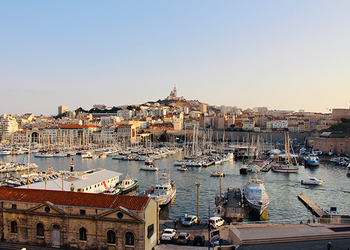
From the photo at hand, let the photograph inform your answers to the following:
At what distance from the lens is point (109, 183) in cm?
1695

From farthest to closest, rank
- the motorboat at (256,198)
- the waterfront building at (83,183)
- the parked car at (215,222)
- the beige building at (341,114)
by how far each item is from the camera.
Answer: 1. the beige building at (341,114)
2. the waterfront building at (83,183)
3. the motorboat at (256,198)
4. the parked car at (215,222)

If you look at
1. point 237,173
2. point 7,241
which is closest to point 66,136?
point 237,173

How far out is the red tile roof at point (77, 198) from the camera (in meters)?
7.36

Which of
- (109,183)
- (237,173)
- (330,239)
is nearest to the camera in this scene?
(330,239)

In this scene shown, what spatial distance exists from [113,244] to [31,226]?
7.37 ft

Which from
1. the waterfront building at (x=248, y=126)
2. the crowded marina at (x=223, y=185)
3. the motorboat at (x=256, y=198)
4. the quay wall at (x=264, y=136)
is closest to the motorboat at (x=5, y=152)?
the crowded marina at (x=223, y=185)

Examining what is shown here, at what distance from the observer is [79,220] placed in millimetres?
7457

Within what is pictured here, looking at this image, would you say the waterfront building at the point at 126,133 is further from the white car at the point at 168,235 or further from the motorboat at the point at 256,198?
the white car at the point at 168,235

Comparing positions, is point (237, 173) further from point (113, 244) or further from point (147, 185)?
point (113, 244)

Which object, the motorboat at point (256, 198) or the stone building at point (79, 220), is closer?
the stone building at point (79, 220)

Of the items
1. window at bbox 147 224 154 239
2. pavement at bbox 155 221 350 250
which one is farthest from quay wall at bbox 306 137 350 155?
window at bbox 147 224 154 239

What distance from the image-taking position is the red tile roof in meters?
7.36

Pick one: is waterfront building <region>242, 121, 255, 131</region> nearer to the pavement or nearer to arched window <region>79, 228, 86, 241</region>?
the pavement

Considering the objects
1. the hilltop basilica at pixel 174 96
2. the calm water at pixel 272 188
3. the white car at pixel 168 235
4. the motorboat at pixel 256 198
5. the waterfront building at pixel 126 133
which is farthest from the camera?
the hilltop basilica at pixel 174 96
